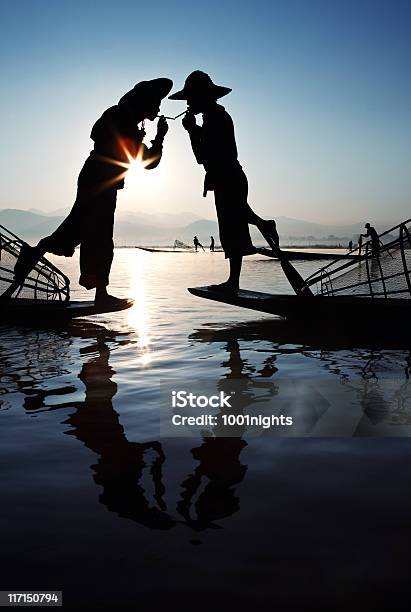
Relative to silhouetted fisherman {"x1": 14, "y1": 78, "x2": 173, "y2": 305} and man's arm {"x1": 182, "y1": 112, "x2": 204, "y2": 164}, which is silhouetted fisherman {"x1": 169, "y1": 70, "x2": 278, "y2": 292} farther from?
silhouetted fisherman {"x1": 14, "y1": 78, "x2": 173, "y2": 305}

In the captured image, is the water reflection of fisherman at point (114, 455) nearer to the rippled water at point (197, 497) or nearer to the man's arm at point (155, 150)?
the rippled water at point (197, 497)

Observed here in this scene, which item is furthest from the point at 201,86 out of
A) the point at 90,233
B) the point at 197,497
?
the point at 197,497

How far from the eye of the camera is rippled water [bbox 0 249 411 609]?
203cm

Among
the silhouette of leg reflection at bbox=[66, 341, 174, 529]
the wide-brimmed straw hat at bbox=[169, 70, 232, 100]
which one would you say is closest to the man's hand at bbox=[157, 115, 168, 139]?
the wide-brimmed straw hat at bbox=[169, 70, 232, 100]

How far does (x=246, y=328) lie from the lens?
9.21 m

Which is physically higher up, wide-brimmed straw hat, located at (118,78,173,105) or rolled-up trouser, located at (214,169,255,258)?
wide-brimmed straw hat, located at (118,78,173,105)

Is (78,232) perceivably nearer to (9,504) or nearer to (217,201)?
(217,201)

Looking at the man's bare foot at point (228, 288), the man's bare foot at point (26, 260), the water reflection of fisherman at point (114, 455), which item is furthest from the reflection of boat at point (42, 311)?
the water reflection of fisherman at point (114, 455)

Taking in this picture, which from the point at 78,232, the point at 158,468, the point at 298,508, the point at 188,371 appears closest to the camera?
the point at 298,508

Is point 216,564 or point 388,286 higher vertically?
point 388,286

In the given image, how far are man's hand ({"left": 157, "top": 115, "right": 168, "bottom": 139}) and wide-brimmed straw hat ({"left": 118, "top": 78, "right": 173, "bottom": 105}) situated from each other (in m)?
0.37

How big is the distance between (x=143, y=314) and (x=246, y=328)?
2949 millimetres

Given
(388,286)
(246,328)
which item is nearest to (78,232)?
(246,328)

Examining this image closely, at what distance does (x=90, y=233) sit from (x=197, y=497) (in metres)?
6.96
